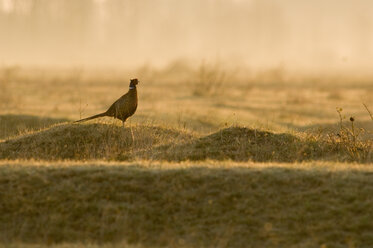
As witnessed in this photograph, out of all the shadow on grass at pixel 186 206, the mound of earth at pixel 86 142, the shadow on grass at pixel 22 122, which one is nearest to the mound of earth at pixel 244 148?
the mound of earth at pixel 86 142

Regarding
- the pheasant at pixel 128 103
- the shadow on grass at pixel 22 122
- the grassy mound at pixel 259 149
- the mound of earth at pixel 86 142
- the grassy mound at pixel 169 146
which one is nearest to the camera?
the grassy mound at pixel 259 149

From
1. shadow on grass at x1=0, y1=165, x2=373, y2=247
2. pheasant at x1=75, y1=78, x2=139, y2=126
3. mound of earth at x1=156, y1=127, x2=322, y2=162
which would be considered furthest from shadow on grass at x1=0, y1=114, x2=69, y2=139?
shadow on grass at x1=0, y1=165, x2=373, y2=247

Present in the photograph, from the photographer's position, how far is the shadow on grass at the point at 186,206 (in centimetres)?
895

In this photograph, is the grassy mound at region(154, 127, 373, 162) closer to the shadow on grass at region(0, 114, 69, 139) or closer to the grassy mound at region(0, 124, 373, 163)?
the grassy mound at region(0, 124, 373, 163)

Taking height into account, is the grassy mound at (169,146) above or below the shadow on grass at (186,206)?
above

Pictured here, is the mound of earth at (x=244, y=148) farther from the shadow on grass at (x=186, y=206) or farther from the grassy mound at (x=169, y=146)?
the shadow on grass at (x=186, y=206)

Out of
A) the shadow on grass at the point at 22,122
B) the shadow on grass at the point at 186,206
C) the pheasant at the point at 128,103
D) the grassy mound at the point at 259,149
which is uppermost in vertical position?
the pheasant at the point at 128,103

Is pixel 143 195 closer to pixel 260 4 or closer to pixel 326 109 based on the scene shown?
pixel 326 109

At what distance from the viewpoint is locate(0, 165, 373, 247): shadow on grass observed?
29.3ft

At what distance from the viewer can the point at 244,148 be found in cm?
1397

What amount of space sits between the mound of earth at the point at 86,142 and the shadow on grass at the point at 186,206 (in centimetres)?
323

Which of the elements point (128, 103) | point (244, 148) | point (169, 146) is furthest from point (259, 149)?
point (128, 103)

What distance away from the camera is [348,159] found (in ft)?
43.5

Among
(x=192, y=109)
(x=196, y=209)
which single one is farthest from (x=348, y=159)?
(x=192, y=109)
